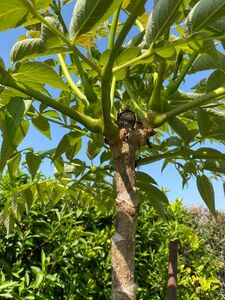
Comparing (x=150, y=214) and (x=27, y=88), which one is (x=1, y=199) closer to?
(x=150, y=214)

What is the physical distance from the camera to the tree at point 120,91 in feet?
2.55

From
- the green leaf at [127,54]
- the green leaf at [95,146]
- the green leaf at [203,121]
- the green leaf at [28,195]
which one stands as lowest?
the green leaf at [28,195]

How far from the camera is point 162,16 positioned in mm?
790

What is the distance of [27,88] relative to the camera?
870 millimetres

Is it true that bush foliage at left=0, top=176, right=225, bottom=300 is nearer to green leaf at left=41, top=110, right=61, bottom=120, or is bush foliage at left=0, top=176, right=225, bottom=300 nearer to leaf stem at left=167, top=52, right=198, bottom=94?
green leaf at left=41, top=110, right=61, bottom=120

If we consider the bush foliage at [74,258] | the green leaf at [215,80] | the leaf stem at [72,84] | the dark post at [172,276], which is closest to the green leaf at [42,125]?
the leaf stem at [72,84]

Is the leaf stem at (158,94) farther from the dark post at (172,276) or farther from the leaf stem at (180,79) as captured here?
the dark post at (172,276)

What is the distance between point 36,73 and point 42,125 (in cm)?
31

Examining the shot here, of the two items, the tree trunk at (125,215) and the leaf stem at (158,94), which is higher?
the leaf stem at (158,94)

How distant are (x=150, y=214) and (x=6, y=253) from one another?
1292 mm

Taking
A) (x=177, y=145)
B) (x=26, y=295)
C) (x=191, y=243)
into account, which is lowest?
(x=26, y=295)

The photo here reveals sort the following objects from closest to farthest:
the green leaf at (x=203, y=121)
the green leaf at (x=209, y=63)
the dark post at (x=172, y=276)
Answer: the green leaf at (x=209, y=63)
the green leaf at (x=203, y=121)
the dark post at (x=172, y=276)

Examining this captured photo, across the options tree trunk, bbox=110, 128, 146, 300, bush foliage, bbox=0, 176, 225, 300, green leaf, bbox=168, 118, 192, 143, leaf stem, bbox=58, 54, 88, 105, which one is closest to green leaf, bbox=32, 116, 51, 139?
leaf stem, bbox=58, 54, 88, 105

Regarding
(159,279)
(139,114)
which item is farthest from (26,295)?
(139,114)
